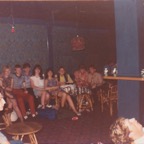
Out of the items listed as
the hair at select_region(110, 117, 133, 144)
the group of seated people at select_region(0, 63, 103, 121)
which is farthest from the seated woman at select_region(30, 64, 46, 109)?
the hair at select_region(110, 117, 133, 144)

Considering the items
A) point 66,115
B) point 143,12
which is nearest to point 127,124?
point 143,12

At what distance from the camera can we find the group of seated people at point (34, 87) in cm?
700

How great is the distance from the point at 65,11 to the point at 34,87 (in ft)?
8.94

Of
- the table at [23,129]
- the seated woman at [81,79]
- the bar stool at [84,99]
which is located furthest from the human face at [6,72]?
the table at [23,129]

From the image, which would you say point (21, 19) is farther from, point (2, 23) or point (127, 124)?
point (127, 124)

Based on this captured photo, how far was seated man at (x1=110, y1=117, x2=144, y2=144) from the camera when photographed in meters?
2.64

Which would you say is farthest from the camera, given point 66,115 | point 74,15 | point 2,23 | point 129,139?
point 74,15

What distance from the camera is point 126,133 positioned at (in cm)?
265

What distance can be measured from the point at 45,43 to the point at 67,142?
5344 mm

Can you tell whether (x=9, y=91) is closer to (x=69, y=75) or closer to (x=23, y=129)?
(x=69, y=75)

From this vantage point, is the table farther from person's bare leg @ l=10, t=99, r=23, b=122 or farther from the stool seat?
the stool seat

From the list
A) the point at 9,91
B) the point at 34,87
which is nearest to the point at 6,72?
the point at 9,91

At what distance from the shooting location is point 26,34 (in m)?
9.62

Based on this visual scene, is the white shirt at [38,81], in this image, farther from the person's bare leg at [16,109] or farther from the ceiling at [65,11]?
the ceiling at [65,11]
